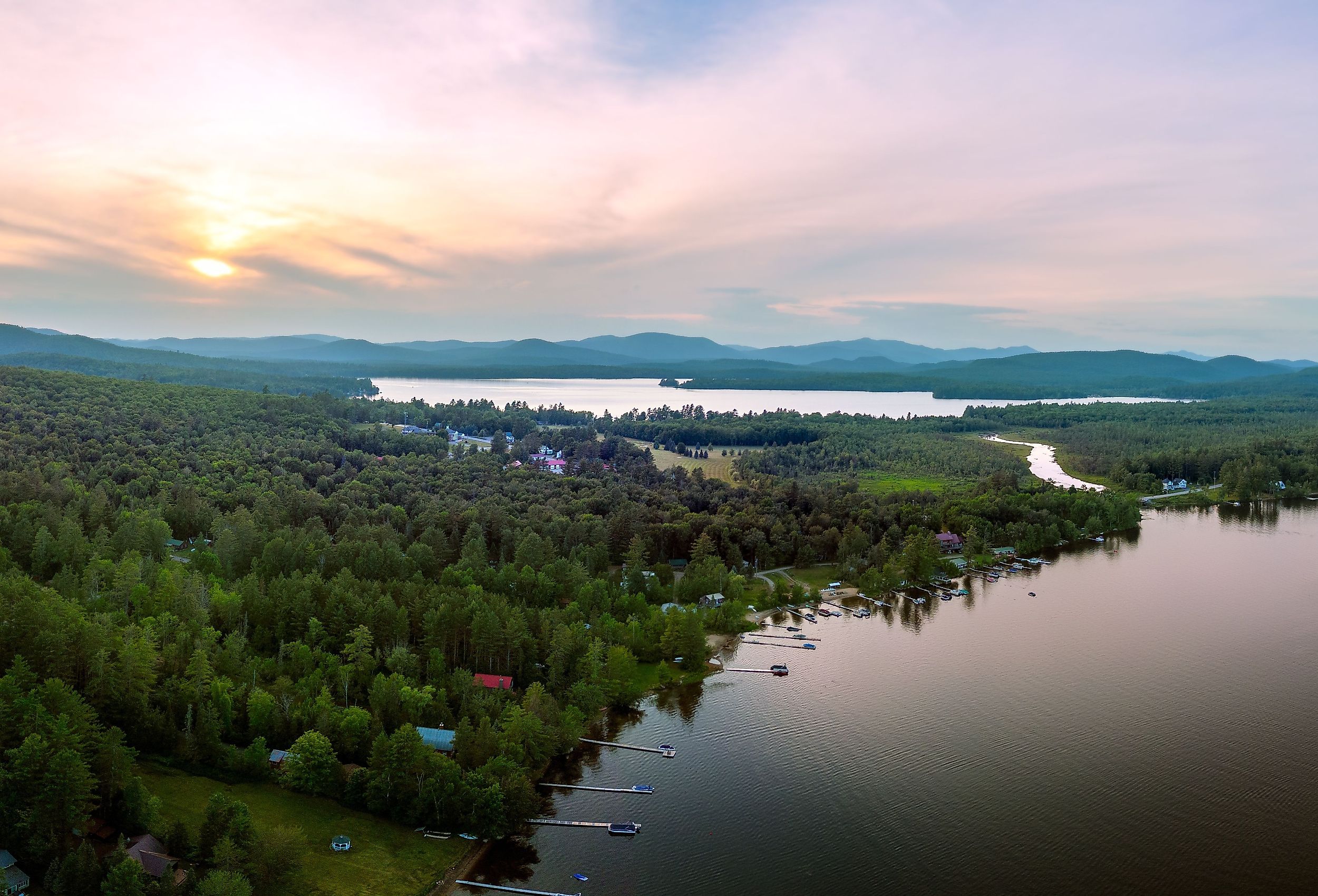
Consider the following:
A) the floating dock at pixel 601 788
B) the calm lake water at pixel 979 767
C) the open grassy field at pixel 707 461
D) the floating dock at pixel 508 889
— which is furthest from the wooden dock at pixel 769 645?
the open grassy field at pixel 707 461

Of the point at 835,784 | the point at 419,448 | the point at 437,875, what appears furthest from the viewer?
the point at 419,448

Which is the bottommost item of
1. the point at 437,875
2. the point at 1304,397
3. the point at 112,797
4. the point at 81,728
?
the point at 437,875

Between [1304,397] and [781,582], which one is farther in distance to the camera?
[1304,397]

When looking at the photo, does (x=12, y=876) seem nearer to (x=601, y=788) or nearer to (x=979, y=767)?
(x=601, y=788)

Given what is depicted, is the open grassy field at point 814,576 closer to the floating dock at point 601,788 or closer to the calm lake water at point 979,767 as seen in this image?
the calm lake water at point 979,767

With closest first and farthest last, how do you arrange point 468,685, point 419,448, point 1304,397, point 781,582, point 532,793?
point 532,793
point 468,685
point 781,582
point 419,448
point 1304,397

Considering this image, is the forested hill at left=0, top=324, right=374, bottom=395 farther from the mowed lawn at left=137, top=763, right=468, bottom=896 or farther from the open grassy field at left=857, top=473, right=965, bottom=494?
the mowed lawn at left=137, top=763, right=468, bottom=896

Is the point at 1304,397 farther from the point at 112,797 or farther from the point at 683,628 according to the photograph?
the point at 112,797

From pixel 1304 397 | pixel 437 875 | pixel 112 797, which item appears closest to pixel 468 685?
pixel 437 875
